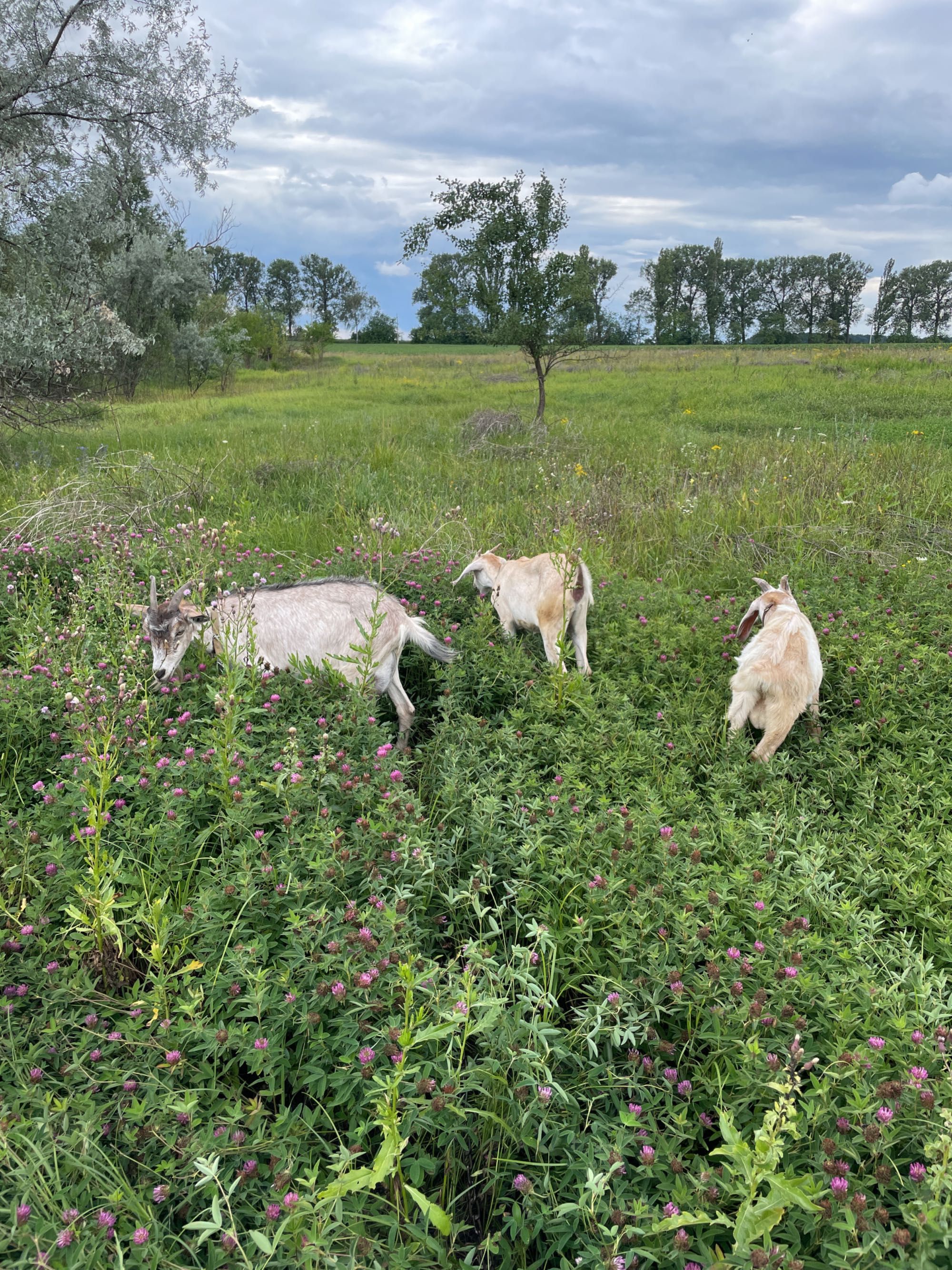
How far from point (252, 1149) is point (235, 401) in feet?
80.4

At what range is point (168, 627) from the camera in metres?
4.29

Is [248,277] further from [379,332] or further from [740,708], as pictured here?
[740,708]

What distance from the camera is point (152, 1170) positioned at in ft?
6.17

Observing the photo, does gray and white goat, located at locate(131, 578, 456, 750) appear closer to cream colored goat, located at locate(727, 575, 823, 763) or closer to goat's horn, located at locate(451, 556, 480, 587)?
goat's horn, located at locate(451, 556, 480, 587)

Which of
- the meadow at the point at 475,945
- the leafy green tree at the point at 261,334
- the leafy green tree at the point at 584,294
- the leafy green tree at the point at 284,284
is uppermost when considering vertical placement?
the leafy green tree at the point at 284,284

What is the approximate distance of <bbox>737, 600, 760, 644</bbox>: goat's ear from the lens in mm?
4895

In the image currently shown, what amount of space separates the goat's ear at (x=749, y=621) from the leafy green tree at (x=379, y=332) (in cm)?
10187

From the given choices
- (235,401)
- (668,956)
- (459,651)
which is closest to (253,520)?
(459,651)

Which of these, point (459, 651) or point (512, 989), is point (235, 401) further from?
point (512, 989)

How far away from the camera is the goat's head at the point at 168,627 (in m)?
4.22

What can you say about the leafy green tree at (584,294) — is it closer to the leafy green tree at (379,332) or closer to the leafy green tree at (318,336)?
the leafy green tree at (318,336)

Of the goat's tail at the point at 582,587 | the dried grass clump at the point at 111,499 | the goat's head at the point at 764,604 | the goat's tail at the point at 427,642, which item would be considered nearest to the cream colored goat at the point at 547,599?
the goat's tail at the point at 582,587

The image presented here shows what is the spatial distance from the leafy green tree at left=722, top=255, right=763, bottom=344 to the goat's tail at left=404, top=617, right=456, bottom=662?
103m

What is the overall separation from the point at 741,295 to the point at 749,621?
107 metres
